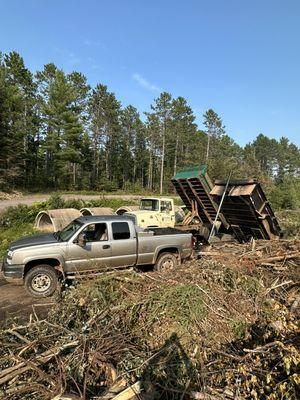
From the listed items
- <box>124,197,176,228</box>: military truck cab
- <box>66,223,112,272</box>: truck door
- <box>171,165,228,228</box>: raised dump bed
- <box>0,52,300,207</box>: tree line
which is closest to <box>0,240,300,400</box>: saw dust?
<box>66,223,112,272</box>: truck door

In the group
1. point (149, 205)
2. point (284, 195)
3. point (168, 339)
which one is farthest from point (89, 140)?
point (168, 339)

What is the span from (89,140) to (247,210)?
40.1m

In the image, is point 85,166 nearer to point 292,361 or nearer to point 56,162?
point 56,162

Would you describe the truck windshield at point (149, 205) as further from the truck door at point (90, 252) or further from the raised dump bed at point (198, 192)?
the truck door at point (90, 252)

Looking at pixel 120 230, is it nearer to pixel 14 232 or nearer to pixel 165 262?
pixel 165 262

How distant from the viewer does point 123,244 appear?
8438mm

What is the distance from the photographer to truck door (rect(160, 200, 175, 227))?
13.3m

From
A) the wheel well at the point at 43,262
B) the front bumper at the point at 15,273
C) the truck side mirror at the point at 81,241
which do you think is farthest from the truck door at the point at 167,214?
the front bumper at the point at 15,273

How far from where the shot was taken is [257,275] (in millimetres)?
6824

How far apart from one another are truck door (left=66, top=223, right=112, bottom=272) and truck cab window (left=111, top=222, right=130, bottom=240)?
8.7 inches

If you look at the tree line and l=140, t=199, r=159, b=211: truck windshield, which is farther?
the tree line

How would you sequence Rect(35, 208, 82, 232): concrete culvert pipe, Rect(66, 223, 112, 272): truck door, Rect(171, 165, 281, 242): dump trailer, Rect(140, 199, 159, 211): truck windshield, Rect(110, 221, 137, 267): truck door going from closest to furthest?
Rect(66, 223, 112, 272): truck door < Rect(110, 221, 137, 267): truck door < Rect(171, 165, 281, 242): dump trailer < Rect(140, 199, 159, 211): truck windshield < Rect(35, 208, 82, 232): concrete culvert pipe

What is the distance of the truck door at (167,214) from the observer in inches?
523

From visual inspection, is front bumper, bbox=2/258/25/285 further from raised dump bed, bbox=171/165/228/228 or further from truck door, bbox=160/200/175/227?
truck door, bbox=160/200/175/227
